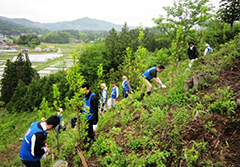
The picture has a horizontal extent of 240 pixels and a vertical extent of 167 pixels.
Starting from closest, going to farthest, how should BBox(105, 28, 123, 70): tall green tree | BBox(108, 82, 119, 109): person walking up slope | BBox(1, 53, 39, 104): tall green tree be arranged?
BBox(108, 82, 119, 109): person walking up slope < BBox(105, 28, 123, 70): tall green tree < BBox(1, 53, 39, 104): tall green tree

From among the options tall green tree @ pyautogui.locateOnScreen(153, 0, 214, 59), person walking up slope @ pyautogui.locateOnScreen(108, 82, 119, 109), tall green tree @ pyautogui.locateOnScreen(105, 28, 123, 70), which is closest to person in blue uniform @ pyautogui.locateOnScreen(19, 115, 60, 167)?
person walking up slope @ pyautogui.locateOnScreen(108, 82, 119, 109)

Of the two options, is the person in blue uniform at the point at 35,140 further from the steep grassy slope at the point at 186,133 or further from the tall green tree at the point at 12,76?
the tall green tree at the point at 12,76

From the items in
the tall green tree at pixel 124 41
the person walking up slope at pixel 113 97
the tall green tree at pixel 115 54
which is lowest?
the person walking up slope at pixel 113 97

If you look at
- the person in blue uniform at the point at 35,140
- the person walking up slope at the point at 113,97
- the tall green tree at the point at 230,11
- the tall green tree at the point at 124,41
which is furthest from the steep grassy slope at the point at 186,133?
the tall green tree at the point at 124,41

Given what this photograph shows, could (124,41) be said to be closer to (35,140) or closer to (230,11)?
(230,11)

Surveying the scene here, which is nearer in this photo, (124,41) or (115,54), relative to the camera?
(115,54)

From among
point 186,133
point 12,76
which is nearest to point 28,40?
point 12,76

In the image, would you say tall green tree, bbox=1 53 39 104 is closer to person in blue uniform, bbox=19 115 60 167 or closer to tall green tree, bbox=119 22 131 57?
tall green tree, bbox=119 22 131 57

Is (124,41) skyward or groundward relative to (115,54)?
skyward

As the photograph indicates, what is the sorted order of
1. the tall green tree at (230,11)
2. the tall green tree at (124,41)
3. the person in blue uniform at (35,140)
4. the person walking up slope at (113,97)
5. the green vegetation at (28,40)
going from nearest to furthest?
the person in blue uniform at (35,140) < the person walking up slope at (113,97) < the tall green tree at (230,11) < the tall green tree at (124,41) < the green vegetation at (28,40)

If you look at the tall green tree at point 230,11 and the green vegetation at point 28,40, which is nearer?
the tall green tree at point 230,11

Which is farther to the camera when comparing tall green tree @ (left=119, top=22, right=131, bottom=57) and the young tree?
tall green tree @ (left=119, top=22, right=131, bottom=57)

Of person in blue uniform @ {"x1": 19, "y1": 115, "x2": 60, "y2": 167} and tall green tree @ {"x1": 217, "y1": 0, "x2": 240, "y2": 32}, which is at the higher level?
tall green tree @ {"x1": 217, "y1": 0, "x2": 240, "y2": 32}

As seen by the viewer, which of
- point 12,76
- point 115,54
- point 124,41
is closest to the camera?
point 115,54
